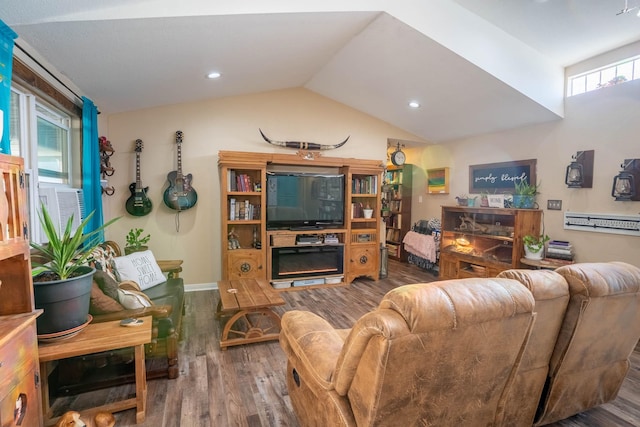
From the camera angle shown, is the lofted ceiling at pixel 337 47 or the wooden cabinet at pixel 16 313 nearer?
the wooden cabinet at pixel 16 313

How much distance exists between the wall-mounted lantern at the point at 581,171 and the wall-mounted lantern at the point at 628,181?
0.28 meters

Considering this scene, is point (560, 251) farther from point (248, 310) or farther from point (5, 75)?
point (5, 75)

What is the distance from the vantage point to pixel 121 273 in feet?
9.48

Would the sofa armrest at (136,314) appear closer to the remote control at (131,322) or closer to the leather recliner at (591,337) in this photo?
the remote control at (131,322)

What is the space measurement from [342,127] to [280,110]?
100 centimetres

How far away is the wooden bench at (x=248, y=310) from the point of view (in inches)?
108

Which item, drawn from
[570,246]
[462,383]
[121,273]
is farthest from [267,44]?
[570,246]

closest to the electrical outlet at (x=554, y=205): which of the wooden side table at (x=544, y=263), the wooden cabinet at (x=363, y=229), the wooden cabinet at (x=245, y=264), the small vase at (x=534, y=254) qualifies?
the small vase at (x=534, y=254)

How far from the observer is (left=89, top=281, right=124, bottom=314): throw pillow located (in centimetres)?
210

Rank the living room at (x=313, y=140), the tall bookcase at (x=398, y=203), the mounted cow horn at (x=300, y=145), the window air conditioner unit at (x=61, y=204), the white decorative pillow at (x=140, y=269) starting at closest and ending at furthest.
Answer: the window air conditioner unit at (x=61, y=204) < the white decorative pillow at (x=140, y=269) < the living room at (x=313, y=140) < the mounted cow horn at (x=300, y=145) < the tall bookcase at (x=398, y=203)

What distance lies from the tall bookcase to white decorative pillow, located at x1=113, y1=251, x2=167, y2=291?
425cm

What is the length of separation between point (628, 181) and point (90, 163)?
17.3ft

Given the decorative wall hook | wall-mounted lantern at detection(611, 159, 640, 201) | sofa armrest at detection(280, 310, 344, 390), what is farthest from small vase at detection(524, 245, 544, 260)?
the decorative wall hook

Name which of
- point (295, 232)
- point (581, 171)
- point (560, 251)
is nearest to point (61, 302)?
point (295, 232)
